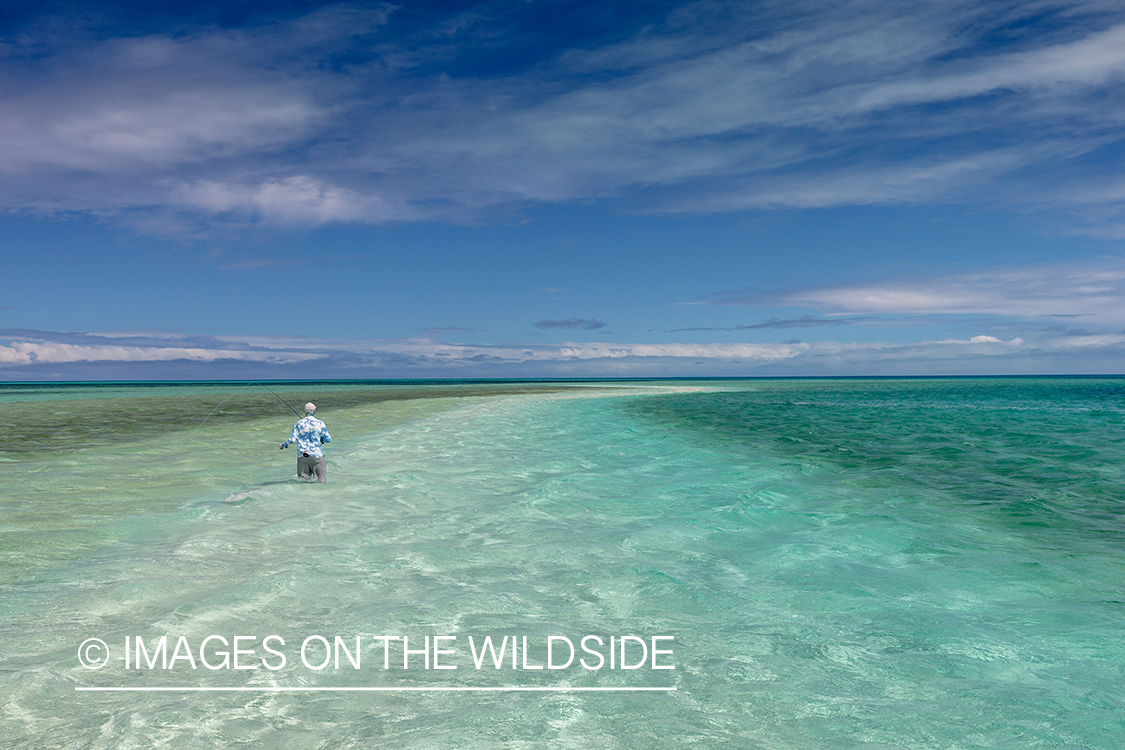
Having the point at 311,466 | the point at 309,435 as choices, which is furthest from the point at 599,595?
the point at 311,466

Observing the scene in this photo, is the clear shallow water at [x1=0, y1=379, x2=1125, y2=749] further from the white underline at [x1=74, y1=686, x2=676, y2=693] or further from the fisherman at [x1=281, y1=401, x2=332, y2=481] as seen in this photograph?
the fisherman at [x1=281, y1=401, x2=332, y2=481]

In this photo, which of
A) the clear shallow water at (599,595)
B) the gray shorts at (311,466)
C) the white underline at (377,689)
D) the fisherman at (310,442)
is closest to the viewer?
the clear shallow water at (599,595)

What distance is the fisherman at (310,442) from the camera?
1670cm

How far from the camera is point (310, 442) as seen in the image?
16984mm

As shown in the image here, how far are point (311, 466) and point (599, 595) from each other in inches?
431

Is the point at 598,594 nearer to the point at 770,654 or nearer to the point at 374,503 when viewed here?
the point at 770,654

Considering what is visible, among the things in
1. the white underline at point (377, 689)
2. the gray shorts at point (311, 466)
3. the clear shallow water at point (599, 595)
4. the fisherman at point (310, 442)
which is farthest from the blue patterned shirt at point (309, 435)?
the white underline at point (377, 689)

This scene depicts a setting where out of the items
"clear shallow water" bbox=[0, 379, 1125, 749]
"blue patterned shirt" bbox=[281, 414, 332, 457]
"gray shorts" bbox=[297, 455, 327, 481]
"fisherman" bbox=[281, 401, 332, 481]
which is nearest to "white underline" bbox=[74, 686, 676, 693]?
"clear shallow water" bbox=[0, 379, 1125, 749]

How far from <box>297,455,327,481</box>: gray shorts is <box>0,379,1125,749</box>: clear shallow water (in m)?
0.40

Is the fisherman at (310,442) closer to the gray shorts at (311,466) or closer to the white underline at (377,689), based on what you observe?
the gray shorts at (311,466)

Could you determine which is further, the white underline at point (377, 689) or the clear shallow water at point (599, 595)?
the white underline at point (377, 689)

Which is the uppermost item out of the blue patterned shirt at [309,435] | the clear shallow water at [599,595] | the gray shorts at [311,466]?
the blue patterned shirt at [309,435]

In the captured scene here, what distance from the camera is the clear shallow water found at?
5.72 m

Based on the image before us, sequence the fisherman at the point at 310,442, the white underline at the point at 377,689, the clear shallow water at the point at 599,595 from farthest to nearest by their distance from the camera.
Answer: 1. the fisherman at the point at 310,442
2. the white underline at the point at 377,689
3. the clear shallow water at the point at 599,595
